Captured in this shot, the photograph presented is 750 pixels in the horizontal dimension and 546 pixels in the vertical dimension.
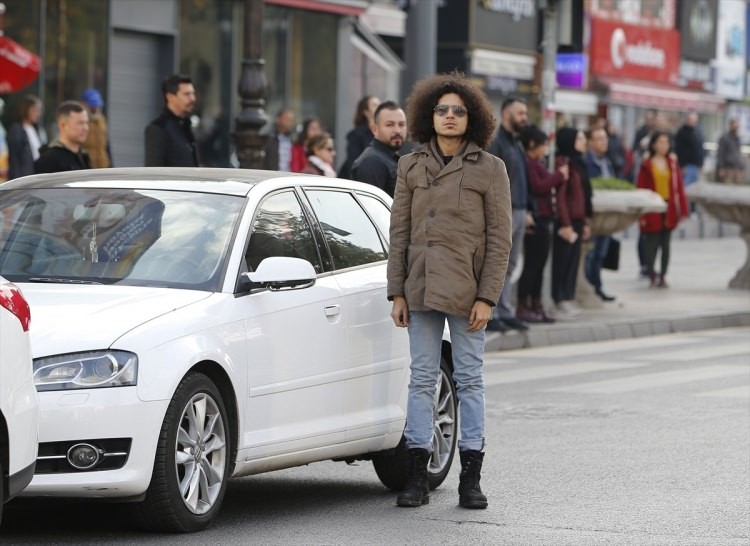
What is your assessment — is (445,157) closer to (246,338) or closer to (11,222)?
(246,338)

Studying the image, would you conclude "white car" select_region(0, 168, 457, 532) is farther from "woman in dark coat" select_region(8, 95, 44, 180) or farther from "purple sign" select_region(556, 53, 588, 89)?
"purple sign" select_region(556, 53, 588, 89)

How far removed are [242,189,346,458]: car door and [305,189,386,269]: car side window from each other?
0.17 metres

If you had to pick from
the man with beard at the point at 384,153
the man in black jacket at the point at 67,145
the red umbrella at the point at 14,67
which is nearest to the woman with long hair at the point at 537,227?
the man with beard at the point at 384,153

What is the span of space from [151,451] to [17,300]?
109 centimetres

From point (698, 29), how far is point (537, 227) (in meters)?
35.7

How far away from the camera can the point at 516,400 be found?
12891mm

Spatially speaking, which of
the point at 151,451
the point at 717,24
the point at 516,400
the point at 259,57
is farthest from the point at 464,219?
the point at 717,24

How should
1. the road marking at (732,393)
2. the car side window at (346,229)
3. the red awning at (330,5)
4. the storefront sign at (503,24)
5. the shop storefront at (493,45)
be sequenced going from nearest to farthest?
the car side window at (346,229)
the road marking at (732,393)
the red awning at (330,5)
the shop storefront at (493,45)
the storefront sign at (503,24)

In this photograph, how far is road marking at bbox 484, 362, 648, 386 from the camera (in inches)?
562

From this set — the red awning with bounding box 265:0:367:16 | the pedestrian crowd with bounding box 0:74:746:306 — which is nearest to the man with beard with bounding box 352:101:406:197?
the pedestrian crowd with bounding box 0:74:746:306

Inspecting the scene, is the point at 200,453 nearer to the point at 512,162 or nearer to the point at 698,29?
the point at 512,162

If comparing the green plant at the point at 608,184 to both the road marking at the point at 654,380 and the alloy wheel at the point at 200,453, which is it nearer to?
the road marking at the point at 654,380

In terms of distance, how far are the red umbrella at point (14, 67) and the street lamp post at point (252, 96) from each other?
Result: 17.0ft

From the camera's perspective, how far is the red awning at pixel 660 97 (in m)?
45.6
